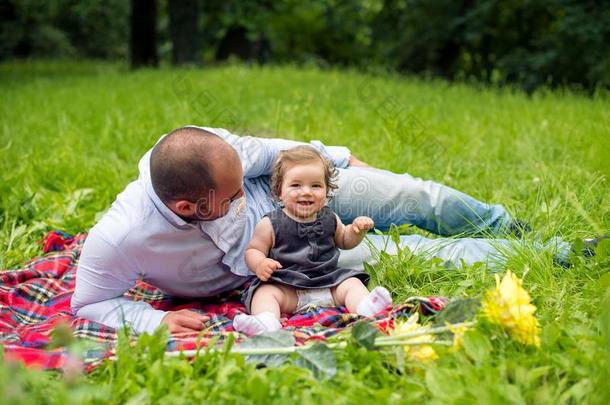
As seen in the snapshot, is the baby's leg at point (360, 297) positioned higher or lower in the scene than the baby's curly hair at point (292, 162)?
lower

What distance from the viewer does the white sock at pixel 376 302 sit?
2188 mm

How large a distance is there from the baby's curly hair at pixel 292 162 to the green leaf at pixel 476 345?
1036 millimetres

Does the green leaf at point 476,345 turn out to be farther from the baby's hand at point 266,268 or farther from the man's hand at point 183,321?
the man's hand at point 183,321

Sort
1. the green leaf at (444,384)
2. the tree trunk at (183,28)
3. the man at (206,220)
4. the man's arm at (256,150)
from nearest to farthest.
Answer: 1. the green leaf at (444,384)
2. the man at (206,220)
3. the man's arm at (256,150)
4. the tree trunk at (183,28)

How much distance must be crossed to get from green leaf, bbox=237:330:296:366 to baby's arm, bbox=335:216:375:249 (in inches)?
25.2

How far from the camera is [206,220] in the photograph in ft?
7.80

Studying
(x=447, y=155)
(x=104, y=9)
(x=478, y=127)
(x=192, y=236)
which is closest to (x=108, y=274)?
(x=192, y=236)

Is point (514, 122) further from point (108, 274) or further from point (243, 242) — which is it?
point (108, 274)

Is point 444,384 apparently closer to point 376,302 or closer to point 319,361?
point 319,361

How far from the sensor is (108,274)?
230 centimetres

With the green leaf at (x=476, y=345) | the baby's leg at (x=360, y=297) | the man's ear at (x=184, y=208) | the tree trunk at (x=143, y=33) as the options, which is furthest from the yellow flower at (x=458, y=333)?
the tree trunk at (x=143, y=33)

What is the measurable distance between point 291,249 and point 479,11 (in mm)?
9271

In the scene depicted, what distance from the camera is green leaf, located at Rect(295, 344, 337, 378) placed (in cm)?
170

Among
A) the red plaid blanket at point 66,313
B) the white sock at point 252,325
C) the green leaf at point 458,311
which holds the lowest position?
the red plaid blanket at point 66,313
